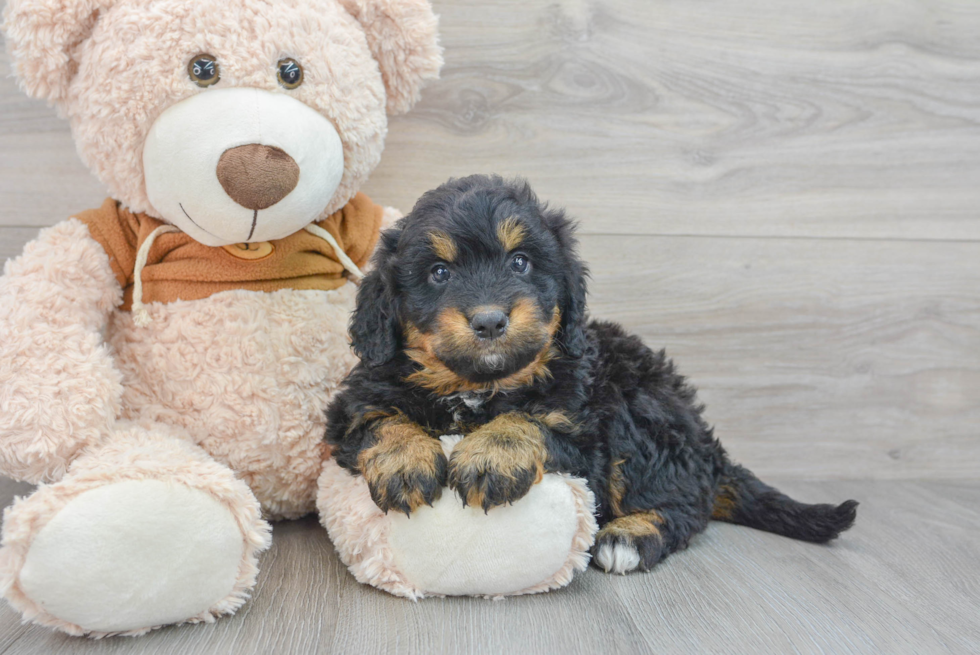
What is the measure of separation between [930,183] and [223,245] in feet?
7.69

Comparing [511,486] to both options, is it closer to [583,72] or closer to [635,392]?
[635,392]

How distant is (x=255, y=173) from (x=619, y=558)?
119cm

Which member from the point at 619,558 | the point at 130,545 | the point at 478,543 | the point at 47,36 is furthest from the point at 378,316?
the point at 47,36

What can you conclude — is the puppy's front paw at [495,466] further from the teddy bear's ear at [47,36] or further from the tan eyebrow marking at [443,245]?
the teddy bear's ear at [47,36]

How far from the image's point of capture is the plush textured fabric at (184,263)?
1827mm

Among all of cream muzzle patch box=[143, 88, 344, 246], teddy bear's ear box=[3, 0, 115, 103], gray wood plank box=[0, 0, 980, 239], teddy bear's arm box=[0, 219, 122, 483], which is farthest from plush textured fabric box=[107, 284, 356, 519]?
gray wood plank box=[0, 0, 980, 239]

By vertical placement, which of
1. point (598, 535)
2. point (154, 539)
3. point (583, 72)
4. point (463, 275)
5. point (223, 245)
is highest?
point (583, 72)

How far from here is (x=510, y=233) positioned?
155 centimetres

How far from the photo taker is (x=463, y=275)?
1.54 metres

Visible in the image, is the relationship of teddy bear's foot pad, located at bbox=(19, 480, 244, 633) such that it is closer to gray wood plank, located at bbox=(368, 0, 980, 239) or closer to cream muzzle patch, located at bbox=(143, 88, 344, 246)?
cream muzzle patch, located at bbox=(143, 88, 344, 246)

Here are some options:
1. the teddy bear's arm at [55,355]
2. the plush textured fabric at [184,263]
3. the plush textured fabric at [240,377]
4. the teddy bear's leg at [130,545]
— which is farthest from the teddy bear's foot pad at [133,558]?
the plush textured fabric at [184,263]

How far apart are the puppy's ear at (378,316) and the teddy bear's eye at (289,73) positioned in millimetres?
418

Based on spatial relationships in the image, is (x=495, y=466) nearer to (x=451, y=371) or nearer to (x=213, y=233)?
(x=451, y=371)

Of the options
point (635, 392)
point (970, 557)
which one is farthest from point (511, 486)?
point (970, 557)
